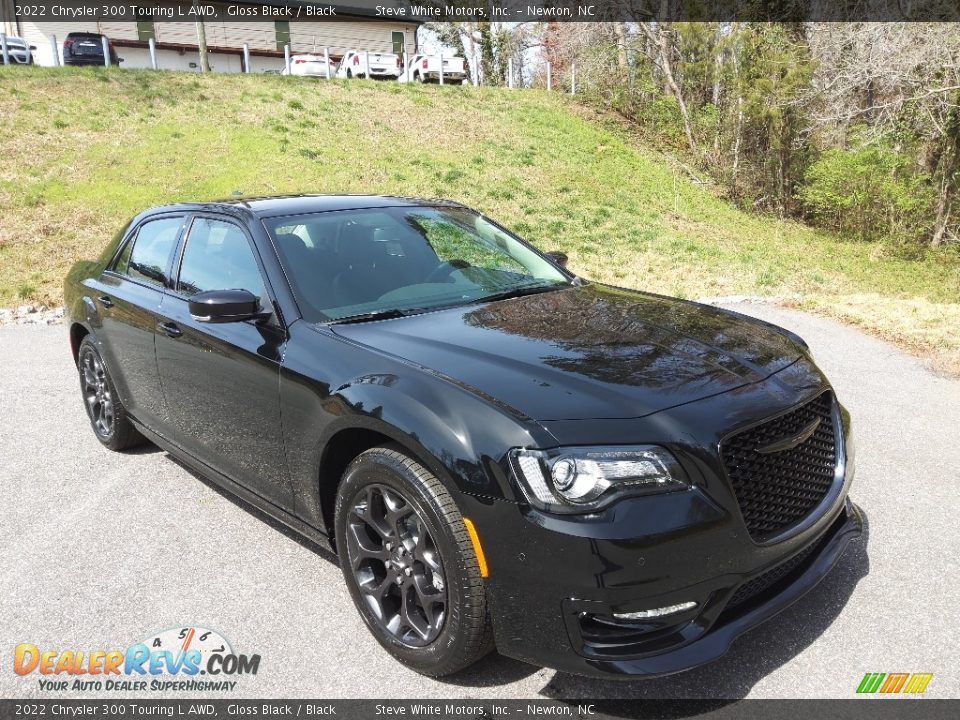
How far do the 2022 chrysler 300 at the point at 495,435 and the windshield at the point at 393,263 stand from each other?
0.05ft

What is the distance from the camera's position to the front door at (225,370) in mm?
3230

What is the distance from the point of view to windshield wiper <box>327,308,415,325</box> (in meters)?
3.19

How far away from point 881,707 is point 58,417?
5.67m

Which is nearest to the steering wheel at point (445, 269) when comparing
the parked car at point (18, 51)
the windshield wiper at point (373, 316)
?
the windshield wiper at point (373, 316)

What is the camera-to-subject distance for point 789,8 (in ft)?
63.8

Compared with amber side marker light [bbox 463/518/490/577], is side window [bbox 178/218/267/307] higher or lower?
higher

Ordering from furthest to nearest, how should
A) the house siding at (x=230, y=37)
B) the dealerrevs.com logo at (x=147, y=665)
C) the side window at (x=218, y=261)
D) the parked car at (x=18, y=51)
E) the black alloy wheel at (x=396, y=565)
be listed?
the house siding at (x=230, y=37)
the parked car at (x=18, y=51)
the side window at (x=218, y=261)
the dealerrevs.com logo at (x=147, y=665)
the black alloy wheel at (x=396, y=565)

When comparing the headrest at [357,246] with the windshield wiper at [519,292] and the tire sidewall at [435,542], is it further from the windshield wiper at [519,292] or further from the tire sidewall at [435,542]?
the tire sidewall at [435,542]

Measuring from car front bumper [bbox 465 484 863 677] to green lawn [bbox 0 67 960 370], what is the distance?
25.0 ft

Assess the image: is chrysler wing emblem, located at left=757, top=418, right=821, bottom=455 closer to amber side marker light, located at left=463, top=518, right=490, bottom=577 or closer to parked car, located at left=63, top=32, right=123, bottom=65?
amber side marker light, located at left=463, top=518, right=490, bottom=577

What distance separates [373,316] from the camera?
3266 millimetres

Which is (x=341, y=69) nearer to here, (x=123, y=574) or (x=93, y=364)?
(x=93, y=364)

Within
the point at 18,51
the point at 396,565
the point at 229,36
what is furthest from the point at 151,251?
the point at 229,36

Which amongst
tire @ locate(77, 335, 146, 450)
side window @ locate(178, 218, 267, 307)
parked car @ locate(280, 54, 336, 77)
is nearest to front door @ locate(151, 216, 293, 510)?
side window @ locate(178, 218, 267, 307)
